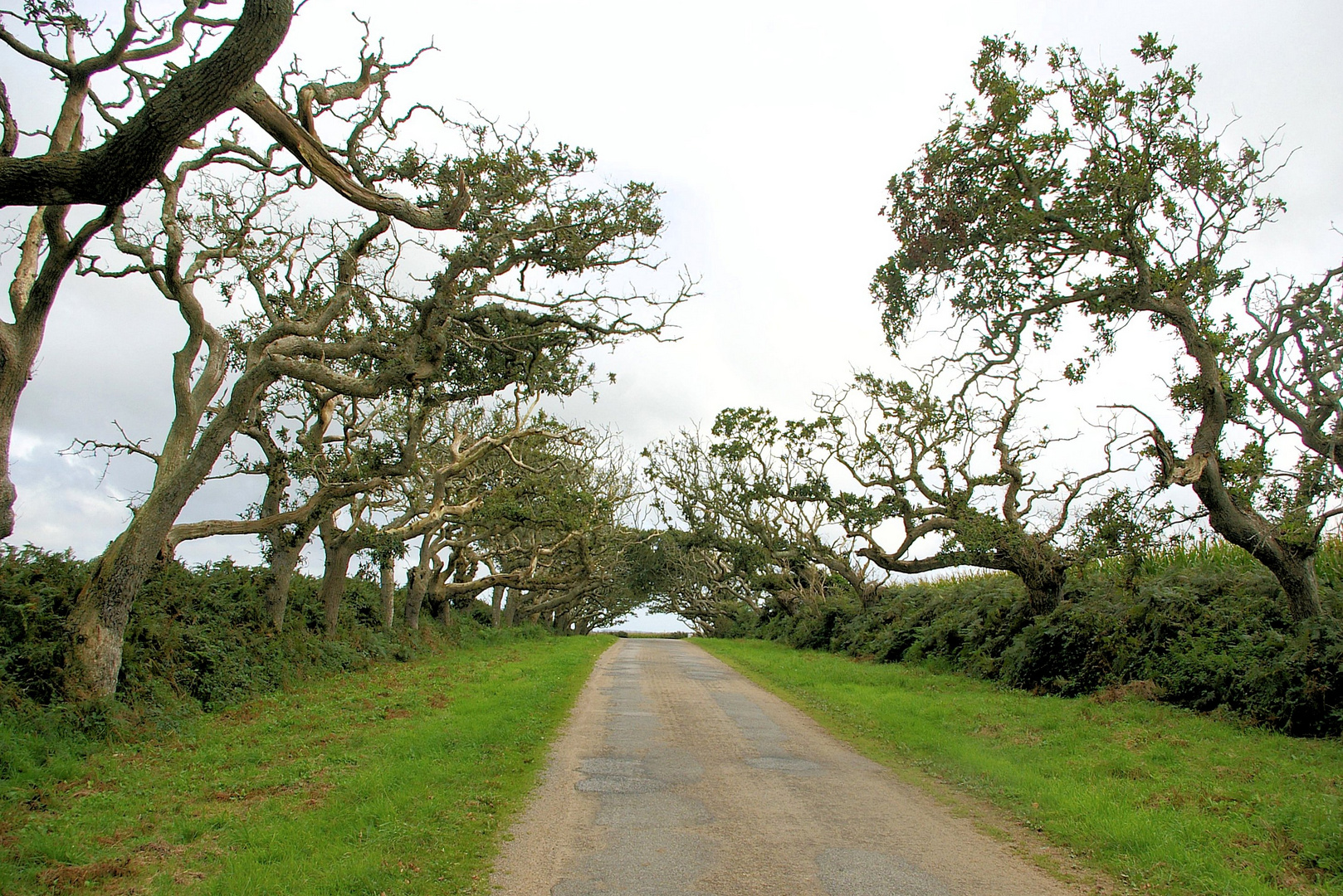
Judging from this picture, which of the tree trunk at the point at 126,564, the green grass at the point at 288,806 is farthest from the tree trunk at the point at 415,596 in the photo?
the tree trunk at the point at 126,564

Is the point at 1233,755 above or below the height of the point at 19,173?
below

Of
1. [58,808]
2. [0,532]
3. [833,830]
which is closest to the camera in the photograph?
[833,830]

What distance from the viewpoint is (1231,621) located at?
13.5 m

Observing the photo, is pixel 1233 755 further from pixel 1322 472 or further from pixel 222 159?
pixel 222 159

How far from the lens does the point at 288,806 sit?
748 cm

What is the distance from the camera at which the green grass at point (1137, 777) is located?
6055 millimetres

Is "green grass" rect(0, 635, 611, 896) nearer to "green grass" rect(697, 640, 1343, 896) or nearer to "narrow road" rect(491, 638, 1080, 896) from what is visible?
"narrow road" rect(491, 638, 1080, 896)

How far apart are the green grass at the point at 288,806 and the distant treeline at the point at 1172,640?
9623 mm

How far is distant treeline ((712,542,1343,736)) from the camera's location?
11.1m

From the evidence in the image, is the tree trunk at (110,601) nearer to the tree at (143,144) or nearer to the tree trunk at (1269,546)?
the tree at (143,144)

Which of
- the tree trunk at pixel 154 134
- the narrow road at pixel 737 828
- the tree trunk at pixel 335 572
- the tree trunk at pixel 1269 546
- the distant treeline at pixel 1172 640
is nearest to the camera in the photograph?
the tree trunk at pixel 154 134

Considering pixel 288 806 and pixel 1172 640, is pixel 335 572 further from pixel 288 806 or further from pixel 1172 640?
pixel 1172 640

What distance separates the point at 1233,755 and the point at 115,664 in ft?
46.1

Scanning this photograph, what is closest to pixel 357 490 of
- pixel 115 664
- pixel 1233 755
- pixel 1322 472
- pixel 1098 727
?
pixel 115 664
